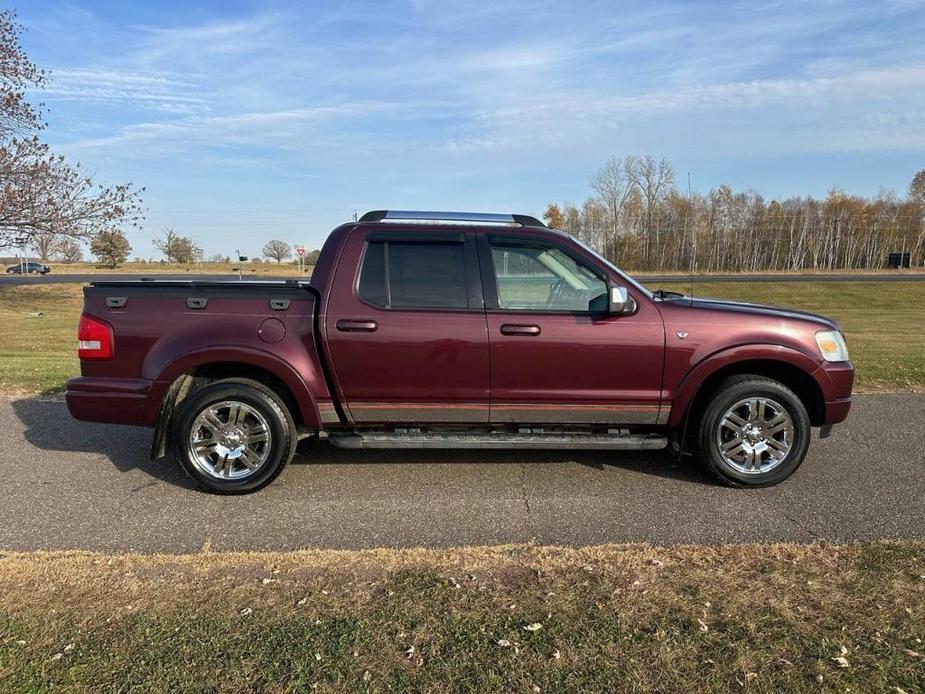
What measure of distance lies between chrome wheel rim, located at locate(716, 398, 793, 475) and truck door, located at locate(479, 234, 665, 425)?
525 millimetres

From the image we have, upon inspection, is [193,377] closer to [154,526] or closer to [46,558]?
[154,526]

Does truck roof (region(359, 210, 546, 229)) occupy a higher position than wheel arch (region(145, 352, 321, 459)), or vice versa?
truck roof (region(359, 210, 546, 229))

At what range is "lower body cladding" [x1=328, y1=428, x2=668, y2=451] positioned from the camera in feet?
14.2

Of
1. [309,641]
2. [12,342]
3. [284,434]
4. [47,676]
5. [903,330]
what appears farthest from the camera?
[903,330]

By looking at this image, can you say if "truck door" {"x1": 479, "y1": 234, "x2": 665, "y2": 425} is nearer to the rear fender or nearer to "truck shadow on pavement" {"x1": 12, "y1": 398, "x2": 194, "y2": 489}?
the rear fender

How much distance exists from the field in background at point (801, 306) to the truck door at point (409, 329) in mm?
5152

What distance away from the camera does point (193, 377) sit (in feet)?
14.5

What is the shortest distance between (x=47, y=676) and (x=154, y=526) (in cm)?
148

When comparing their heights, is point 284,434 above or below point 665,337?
below

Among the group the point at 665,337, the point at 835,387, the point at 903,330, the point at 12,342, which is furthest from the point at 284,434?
the point at 903,330

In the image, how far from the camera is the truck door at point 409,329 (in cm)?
427

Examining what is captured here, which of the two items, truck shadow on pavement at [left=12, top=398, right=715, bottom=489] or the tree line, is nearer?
truck shadow on pavement at [left=12, top=398, right=715, bottom=489]

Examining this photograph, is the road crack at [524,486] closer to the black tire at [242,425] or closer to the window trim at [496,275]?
the window trim at [496,275]

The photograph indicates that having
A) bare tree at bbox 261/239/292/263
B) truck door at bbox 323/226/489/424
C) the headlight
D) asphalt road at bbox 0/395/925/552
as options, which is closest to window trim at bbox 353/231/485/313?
truck door at bbox 323/226/489/424
